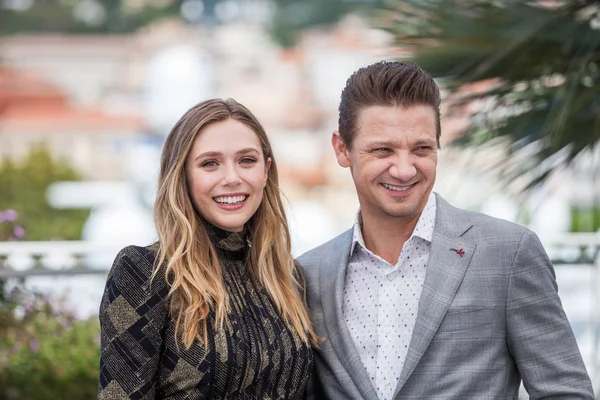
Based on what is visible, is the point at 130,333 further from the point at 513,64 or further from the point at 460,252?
the point at 513,64

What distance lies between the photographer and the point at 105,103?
4838 centimetres

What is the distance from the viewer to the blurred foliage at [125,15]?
4634 centimetres

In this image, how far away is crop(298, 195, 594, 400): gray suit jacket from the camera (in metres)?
2.29

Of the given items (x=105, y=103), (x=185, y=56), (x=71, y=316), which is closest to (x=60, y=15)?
(x=105, y=103)

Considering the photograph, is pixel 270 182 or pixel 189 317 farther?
pixel 270 182

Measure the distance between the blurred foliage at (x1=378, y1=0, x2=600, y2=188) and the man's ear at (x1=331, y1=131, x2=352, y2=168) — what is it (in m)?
1.30

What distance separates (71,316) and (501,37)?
2.59 metres

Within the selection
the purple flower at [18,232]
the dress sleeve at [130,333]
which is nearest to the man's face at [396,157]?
the dress sleeve at [130,333]

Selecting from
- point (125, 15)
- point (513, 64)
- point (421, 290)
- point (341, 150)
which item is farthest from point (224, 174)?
point (125, 15)

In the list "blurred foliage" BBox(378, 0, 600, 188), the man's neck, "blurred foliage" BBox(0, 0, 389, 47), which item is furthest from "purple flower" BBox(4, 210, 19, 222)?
"blurred foliage" BBox(0, 0, 389, 47)

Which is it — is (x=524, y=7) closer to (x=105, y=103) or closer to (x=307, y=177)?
(x=307, y=177)

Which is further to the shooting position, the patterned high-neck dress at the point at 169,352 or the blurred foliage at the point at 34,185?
the blurred foliage at the point at 34,185

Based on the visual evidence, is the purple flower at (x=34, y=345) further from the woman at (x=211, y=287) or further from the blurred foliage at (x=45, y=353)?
the woman at (x=211, y=287)

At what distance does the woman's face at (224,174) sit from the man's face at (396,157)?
286mm
